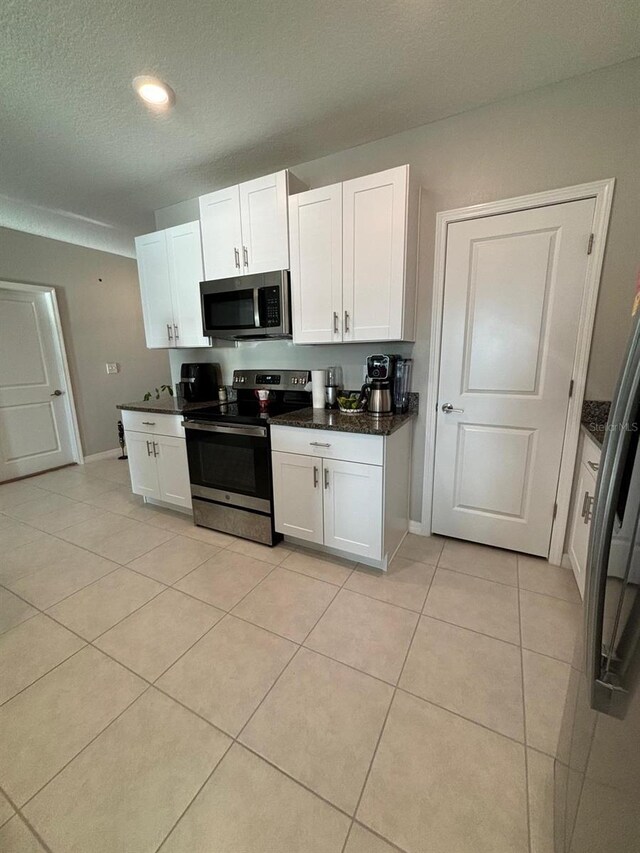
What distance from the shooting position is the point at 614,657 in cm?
57

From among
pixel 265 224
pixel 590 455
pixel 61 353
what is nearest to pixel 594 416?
pixel 590 455

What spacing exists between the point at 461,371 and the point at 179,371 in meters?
2.57

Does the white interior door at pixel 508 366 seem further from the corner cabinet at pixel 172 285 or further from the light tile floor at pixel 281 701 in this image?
the corner cabinet at pixel 172 285

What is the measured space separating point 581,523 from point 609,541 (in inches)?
59.0

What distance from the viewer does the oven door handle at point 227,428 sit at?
82.9 inches

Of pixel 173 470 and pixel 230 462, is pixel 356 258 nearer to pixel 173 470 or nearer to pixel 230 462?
pixel 230 462

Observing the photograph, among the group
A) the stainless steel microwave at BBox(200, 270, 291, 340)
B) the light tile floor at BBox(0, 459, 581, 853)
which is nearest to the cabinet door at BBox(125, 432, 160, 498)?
the light tile floor at BBox(0, 459, 581, 853)

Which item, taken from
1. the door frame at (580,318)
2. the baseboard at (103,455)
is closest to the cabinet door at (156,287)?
the door frame at (580,318)

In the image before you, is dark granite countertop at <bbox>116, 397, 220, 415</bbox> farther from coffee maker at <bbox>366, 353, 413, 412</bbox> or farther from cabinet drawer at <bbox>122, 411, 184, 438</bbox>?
coffee maker at <bbox>366, 353, 413, 412</bbox>

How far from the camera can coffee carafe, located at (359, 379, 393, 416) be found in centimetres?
205

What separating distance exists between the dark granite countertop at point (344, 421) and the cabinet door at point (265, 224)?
100 cm

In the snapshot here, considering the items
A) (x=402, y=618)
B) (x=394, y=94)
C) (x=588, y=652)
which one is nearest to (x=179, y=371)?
(x=394, y=94)

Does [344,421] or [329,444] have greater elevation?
[344,421]

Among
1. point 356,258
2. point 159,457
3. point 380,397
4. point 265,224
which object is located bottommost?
point 159,457
